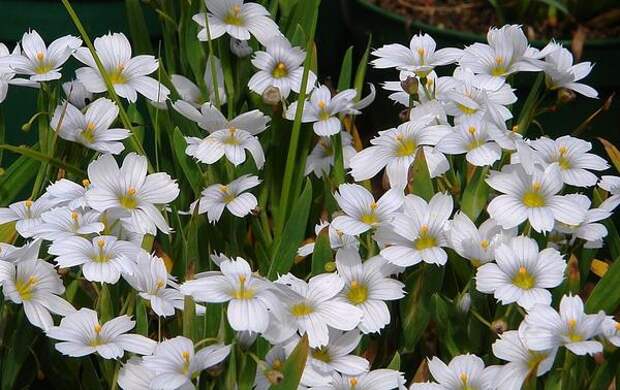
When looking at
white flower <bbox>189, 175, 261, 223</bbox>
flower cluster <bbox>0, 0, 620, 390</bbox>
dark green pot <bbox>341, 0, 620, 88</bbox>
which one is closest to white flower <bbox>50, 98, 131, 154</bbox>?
flower cluster <bbox>0, 0, 620, 390</bbox>

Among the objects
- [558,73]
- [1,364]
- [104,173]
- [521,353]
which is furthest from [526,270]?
[1,364]

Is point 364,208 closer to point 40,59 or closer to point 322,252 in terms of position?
point 322,252

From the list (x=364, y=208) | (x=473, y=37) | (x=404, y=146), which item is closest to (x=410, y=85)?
(x=404, y=146)

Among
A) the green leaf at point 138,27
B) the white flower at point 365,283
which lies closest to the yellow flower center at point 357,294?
the white flower at point 365,283

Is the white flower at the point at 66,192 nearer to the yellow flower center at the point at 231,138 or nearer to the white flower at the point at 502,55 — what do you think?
the yellow flower center at the point at 231,138

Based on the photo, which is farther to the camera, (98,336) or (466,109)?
(466,109)

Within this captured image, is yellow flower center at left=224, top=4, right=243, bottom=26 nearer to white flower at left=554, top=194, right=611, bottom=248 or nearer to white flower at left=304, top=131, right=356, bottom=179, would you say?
white flower at left=304, top=131, right=356, bottom=179
